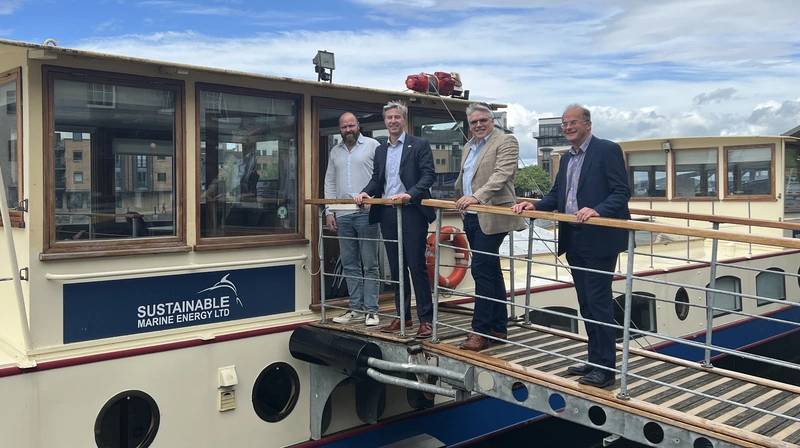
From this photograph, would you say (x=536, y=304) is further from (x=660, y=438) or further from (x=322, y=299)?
(x=660, y=438)

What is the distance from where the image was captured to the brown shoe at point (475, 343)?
17.0 feet

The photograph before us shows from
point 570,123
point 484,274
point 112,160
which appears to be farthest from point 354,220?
point 570,123

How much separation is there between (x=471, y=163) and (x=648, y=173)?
9820mm

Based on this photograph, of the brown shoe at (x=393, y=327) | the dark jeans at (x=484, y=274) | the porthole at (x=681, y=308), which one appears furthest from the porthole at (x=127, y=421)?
the porthole at (x=681, y=308)

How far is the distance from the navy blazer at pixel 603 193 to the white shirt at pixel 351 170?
204 centimetres

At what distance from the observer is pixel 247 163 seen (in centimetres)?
577

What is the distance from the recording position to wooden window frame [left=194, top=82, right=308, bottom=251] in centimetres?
547

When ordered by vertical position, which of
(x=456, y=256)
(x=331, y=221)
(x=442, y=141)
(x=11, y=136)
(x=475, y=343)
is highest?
(x=442, y=141)

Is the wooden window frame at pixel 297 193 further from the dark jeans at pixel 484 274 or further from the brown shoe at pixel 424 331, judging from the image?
the dark jeans at pixel 484 274

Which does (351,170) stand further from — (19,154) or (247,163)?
(19,154)

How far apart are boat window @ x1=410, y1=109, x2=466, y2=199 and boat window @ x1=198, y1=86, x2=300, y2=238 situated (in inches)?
59.6

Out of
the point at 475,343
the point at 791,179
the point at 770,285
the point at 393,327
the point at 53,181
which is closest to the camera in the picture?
the point at 53,181

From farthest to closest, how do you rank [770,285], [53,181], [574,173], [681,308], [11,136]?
[770,285] < [681,308] < [11,136] < [53,181] < [574,173]

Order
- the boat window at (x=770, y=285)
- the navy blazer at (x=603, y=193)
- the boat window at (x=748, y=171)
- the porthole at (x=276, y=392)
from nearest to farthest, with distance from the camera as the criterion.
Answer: the navy blazer at (x=603, y=193), the porthole at (x=276, y=392), the boat window at (x=770, y=285), the boat window at (x=748, y=171)
